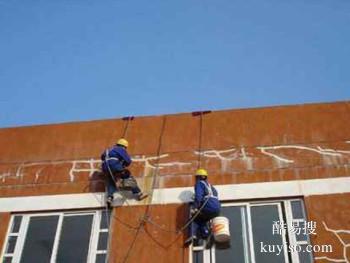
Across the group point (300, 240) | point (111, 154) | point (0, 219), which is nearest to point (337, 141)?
point (300, 240)

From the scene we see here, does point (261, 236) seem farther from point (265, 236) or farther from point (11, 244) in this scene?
point (11, 244)

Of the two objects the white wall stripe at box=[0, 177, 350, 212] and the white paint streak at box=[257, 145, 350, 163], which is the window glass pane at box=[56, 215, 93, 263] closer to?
the white wall stripe at box=[0, 177, 350, 212]

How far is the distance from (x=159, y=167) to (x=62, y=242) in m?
2.37

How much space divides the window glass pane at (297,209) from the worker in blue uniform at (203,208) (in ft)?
4.50

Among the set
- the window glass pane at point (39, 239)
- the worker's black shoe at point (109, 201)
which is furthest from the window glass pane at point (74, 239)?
the worker's black shoe at point (109, 201)

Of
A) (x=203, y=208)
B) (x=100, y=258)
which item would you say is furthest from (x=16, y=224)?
(x=203, y=208)

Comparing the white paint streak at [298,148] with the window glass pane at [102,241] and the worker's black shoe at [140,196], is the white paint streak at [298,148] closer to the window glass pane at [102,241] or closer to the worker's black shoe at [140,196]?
the worker's black shoe at [140,196]

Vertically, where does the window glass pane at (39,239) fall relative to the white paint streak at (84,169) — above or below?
below

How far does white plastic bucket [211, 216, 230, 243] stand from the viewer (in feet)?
31.5

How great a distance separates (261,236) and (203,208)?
1131 mm

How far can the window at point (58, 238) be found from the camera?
10078 mm

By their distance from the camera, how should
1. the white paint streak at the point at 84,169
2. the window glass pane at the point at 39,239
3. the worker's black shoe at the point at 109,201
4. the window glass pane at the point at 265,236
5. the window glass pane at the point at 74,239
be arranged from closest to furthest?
the window glass pane at the point at 265,236
the window glass pane at the point at 74,239
the window glass pane at the point at 39,239
the worker's black shoe at the point at 109,201
the white paint streak at the point at 84,169

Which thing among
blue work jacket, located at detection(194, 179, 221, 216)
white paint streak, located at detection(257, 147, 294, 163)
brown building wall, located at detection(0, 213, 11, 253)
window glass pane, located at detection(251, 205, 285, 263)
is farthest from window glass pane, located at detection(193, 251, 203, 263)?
brown building wall, located at detection(0, 213, 11, 253)

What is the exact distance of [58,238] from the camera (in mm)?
10250
